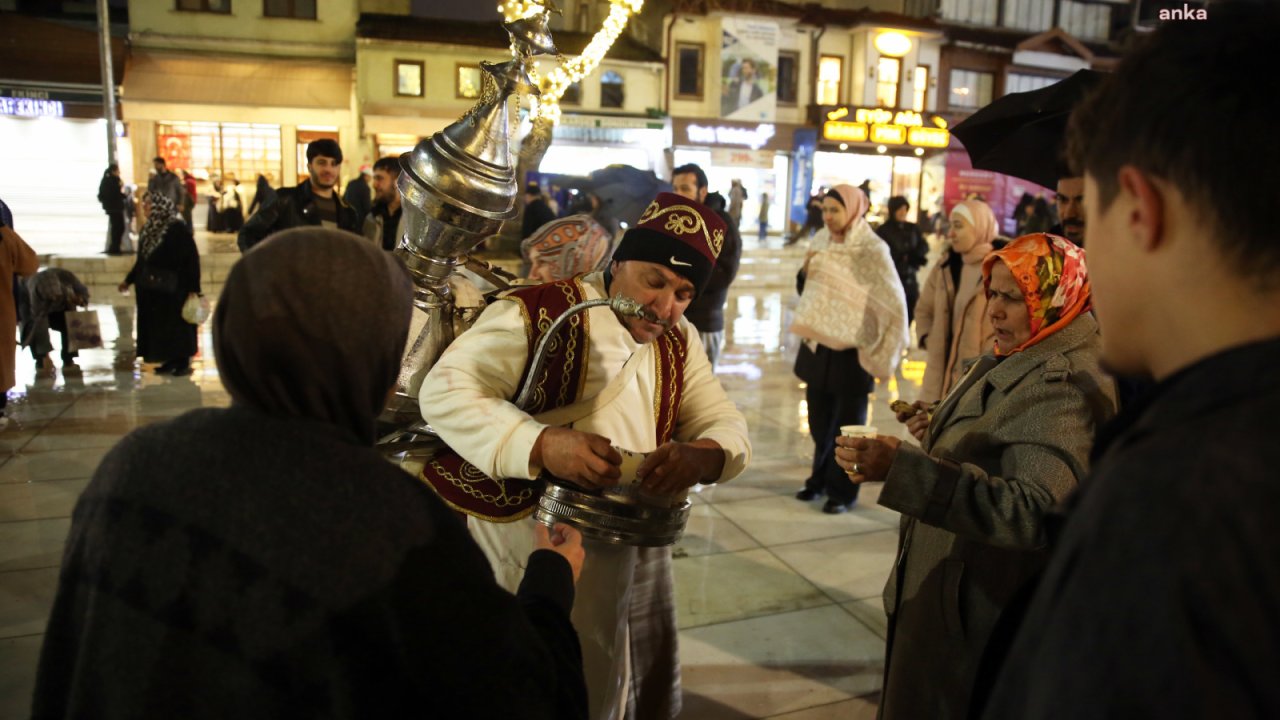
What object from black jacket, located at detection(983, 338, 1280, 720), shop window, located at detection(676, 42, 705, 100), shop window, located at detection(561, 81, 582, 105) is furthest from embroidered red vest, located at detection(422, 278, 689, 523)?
shop window, located at detection(676, 42, 705, 100)

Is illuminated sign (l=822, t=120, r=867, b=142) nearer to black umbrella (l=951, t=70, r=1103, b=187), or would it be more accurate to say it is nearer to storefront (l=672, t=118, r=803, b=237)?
storefront (l=672, t=118, r=803, b=237)

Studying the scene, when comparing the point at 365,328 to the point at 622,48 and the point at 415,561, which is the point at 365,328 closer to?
the point at 415,561

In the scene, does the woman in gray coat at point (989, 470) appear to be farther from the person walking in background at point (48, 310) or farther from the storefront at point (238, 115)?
the storefront at point (238, 115)

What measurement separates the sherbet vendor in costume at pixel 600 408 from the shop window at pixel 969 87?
32.0 m

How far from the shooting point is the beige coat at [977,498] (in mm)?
1920

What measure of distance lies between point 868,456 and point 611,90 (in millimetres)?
25953

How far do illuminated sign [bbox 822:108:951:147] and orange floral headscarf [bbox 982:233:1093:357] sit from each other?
27669 millimetres

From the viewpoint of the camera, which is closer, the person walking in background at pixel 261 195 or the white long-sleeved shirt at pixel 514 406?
the white long-sleeved shirt at pixel 514 406

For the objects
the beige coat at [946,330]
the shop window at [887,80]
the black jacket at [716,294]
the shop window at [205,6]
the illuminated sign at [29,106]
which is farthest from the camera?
the shop window at [887,80]

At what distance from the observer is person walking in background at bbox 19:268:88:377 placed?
26.1 ft

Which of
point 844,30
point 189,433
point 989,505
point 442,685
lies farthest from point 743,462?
point 844,30

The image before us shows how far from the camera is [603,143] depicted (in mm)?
26969

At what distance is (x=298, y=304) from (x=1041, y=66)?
35801 millimetres

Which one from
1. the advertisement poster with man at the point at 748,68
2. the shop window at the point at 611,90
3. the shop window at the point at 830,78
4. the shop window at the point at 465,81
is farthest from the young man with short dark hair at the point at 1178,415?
the shop window at the point at 830,78
